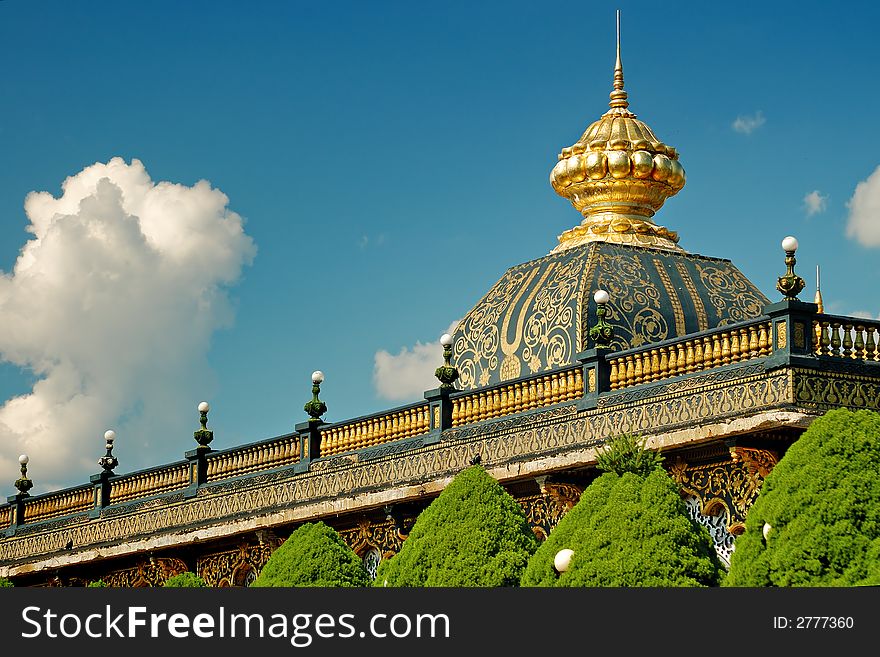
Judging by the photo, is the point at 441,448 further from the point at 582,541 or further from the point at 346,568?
the point at 582,541

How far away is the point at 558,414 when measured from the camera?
2228cm

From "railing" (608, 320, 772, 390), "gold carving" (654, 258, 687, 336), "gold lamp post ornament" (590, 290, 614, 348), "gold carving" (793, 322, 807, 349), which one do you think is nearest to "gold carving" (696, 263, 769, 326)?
"gold carving" (654, 258, 687, 336)

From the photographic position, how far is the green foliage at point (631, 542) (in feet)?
59.3

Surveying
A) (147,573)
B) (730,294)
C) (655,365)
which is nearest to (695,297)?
(730,294)

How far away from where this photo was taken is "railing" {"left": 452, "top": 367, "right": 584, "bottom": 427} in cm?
2245

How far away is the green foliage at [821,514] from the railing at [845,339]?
2115mm

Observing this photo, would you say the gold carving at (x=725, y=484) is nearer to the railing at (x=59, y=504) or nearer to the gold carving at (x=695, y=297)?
the gold carving at (x=695, y=297)

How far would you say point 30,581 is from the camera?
3234cm

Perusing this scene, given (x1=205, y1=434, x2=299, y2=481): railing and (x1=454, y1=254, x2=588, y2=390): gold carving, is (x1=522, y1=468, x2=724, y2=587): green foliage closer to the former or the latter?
(x1=454, y1=254, x2=588, y2=390): gold carving

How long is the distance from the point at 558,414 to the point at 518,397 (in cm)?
100

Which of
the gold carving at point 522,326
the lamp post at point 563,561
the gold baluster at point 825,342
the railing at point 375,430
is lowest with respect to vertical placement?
the lamp post at point 563,561

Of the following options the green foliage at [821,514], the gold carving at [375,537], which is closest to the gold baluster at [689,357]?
the green foliage at [821,514]

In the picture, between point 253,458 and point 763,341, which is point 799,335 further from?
point 253,458

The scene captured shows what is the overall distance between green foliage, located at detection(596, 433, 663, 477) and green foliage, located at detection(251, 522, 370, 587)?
14.4ft
